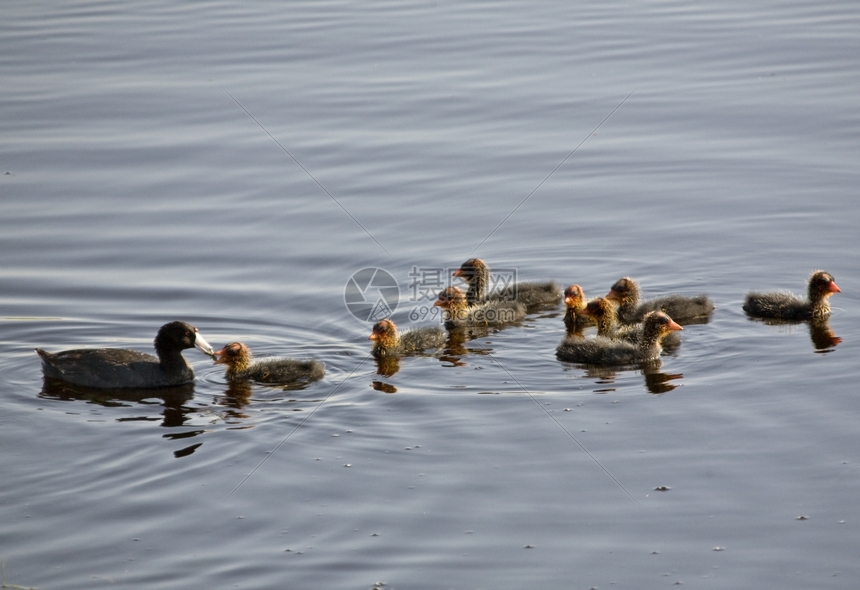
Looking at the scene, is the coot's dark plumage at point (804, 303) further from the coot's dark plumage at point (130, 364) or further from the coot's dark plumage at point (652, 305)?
the coot's dark plumage at point (130, 364)

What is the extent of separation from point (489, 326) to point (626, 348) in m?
1.55

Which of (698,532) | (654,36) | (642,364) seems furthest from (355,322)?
(654,36)

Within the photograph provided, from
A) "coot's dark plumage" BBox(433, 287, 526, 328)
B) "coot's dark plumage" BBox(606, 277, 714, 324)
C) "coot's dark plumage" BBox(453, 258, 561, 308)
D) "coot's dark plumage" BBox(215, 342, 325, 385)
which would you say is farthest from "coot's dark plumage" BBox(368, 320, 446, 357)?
"coot's dark plumage" BBox(606, 277, 714, 324)

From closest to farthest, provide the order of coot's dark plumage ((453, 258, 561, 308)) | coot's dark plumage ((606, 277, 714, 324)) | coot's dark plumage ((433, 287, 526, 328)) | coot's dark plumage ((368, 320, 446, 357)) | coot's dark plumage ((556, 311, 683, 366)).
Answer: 1. coot's dark plumage ((556, 311, 683, 366))
2. coot's dark plumage ((368, 320, 446, 357))
3. coot's dark plumage ((606, 277, 714, 324))
4. coot's dark plumage ((433, 287, 526, 328))
5. coot's dark plumage ((453, 258, 561, 308))

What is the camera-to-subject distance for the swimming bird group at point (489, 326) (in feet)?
28.5

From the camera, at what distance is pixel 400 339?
941 centimetres

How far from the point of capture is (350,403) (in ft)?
27.0

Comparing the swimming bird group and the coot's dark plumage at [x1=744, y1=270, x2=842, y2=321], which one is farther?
the coot's dark plumage at [x1=744, y1=270, x2=842, y2=321]

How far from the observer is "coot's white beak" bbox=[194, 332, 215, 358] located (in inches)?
350

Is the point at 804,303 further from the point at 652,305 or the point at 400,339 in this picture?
the point at 400,339

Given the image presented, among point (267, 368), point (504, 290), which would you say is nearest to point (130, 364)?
point (267, 368)

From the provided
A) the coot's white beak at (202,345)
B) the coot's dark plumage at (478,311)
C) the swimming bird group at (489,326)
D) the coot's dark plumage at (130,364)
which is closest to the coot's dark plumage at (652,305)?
the swimming bird group at (489,326)

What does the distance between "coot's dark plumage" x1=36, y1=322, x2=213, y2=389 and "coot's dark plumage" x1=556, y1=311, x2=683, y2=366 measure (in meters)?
2.94

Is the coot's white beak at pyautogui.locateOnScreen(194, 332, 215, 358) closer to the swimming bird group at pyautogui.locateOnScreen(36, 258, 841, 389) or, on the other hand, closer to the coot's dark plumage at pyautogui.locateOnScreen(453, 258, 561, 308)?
the swimming bird group at pyautogui.locateOnScreen(36, 258, 841, 389)
